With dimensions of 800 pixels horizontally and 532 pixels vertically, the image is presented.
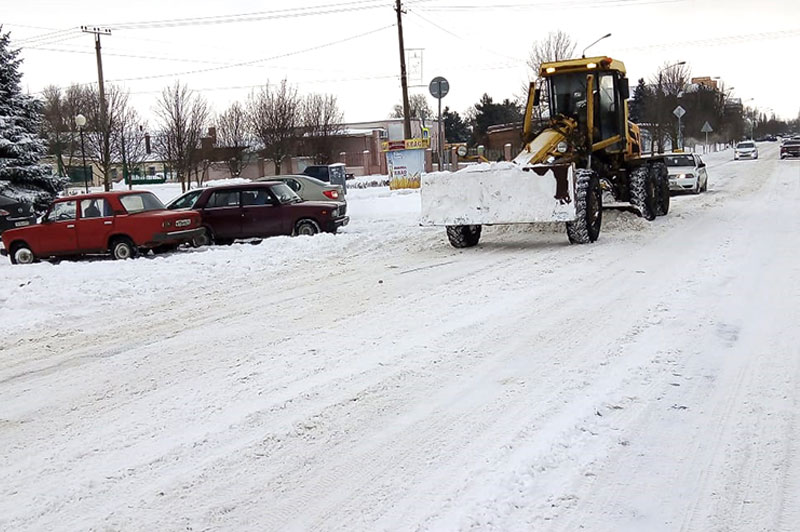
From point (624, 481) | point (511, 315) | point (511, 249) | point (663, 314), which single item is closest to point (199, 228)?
point (511, 249)

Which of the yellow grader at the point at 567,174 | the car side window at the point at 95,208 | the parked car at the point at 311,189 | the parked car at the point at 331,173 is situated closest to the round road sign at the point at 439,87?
the parked car at the point at 311,189

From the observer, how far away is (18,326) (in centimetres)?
925

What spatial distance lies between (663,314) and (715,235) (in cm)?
702

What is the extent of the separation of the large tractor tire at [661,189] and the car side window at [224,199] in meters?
9.59

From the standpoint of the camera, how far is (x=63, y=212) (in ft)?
52.6

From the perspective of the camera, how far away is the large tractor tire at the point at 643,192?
1738 centimetres

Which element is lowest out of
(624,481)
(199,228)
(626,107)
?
(624,481)

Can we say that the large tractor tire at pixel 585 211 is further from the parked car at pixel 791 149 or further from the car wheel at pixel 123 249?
the parked car at pixel 791 149

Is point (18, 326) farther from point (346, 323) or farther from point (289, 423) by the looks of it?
point (289, 423)

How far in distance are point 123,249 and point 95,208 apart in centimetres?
104

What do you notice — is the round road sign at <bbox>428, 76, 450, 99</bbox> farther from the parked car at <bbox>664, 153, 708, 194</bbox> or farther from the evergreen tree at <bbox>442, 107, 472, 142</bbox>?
the evergreen tree at <bbox>442, 107, 472, 142</bbox>

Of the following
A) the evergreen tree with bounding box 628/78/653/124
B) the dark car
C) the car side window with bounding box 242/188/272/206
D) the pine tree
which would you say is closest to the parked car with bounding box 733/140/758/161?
the evergreen tree with bounding box 628/78/653/124

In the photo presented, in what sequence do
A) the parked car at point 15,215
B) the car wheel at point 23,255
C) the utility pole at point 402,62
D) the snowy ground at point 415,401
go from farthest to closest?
the utility pole at point 402,62 → the parked car at point 15,215 → the car wheel at point 23,255 → the snowy ground at point 415,401

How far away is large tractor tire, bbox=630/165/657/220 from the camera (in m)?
17.4
